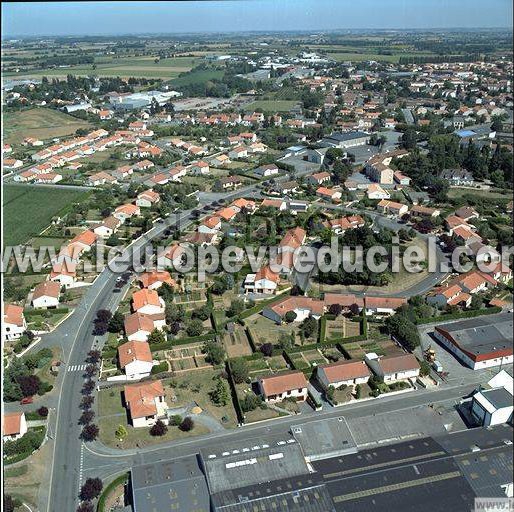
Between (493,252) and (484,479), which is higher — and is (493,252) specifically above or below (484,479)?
above

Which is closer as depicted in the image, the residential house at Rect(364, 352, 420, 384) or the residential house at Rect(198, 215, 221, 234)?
the residential house at Rect(364, 352, 420, 384)

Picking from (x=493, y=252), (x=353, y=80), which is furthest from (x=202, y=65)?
(x=493, y=252)

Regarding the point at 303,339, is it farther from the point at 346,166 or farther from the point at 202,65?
the point at 202,65

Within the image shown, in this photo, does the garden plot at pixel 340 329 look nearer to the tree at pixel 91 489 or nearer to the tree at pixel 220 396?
the tree at pixel 220 396

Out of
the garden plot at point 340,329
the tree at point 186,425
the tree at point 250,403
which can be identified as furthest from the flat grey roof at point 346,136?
the tree at point 186,425

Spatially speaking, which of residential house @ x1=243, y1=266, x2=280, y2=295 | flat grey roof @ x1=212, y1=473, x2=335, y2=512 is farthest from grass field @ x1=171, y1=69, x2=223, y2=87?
flat grey roof @ x1=212, y1=473, x2=335, y2=512

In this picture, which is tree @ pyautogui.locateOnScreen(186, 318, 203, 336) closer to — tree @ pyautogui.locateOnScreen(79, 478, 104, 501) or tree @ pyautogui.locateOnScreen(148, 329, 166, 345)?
tree @ pyautogui.locateOnScreen(148, 329, 166, 345)
